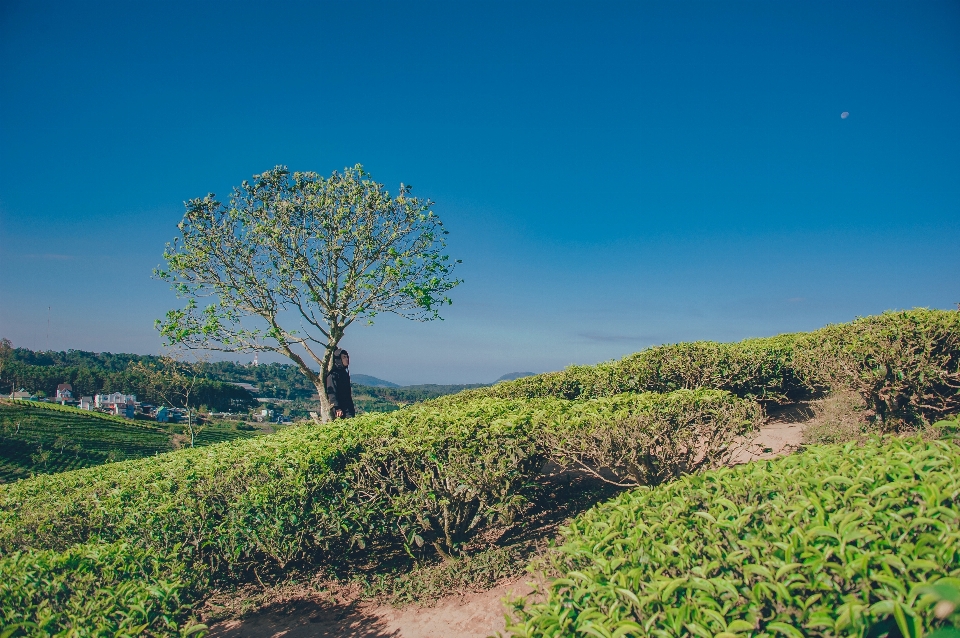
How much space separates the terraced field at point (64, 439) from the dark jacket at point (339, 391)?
22.5 m

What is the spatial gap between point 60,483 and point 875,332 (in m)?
9.93

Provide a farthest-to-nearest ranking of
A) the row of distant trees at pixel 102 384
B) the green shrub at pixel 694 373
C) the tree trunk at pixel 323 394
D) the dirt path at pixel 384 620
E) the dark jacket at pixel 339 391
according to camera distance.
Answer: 1. the row of distant trees at pixel 102 384
2. the tree trunk at pixel 323 394
3. the dark jacket at pixel 339 391
4. the green shrub at pixel 694 373
5. the dirt path at pixel 384 620

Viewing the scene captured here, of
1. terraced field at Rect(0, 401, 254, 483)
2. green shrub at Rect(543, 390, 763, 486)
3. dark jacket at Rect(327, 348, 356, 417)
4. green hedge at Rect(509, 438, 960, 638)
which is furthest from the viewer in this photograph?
terraced field at Rect(0, 401, 254, 483)

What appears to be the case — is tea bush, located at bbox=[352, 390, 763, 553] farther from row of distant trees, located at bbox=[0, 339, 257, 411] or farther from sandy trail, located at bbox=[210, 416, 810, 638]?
row of distant trees, located at bbox=[0, 339, 257, 411]

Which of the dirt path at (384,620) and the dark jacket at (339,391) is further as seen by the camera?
the dark jacket at (339,391)

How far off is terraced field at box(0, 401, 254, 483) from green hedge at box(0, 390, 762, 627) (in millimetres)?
28147

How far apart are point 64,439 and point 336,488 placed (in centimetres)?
5896

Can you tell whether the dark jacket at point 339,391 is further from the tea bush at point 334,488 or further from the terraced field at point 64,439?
the terraced field at point 64,439

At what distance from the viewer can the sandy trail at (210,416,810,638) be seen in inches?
171

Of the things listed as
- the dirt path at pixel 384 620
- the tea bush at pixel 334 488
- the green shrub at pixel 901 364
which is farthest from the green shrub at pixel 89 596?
the green shrub at pixel 901 364

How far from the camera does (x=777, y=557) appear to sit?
1.92 m

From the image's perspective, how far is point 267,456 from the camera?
200 inches

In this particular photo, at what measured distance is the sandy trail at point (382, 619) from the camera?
14.3 feet

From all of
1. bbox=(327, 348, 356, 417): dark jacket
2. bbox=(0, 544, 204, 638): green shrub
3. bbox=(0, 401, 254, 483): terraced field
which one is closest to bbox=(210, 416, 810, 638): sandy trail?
bbox=(0, 544, 204, 638): green shrub
